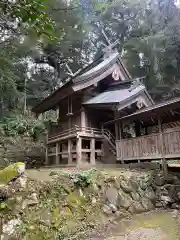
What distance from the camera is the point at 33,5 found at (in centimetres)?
257

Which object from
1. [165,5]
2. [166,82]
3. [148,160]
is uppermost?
[165,5]

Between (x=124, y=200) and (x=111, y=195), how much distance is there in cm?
57

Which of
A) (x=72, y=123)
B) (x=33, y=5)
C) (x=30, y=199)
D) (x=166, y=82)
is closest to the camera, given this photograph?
(x=33, y=5)

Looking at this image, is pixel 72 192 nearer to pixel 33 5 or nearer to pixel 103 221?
pixel 103 221

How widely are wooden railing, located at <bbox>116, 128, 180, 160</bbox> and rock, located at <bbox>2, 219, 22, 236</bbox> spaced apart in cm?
697

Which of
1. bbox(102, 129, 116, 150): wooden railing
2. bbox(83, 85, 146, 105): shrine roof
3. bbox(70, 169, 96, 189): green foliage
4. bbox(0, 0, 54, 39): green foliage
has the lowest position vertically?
bbox(70, 169, 96, 189): green foliage

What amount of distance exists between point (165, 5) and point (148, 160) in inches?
727

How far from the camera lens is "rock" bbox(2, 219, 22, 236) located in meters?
5.23

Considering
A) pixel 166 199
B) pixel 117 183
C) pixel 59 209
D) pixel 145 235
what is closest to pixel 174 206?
pixel 166 199

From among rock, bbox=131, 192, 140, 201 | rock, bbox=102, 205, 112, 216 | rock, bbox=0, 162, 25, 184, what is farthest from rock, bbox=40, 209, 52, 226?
rock, bbox=131, 192, 140, 201

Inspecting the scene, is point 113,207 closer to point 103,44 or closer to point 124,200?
point 124,200

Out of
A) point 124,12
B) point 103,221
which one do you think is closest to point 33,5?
point 103,221

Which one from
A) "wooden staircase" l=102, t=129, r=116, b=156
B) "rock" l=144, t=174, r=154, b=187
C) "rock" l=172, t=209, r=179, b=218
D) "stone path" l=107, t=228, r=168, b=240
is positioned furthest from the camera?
"wooden staircase" l=102, t=129, r=116, b=156

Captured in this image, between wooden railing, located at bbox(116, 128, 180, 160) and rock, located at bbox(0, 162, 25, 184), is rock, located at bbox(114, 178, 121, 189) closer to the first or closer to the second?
wooden railing, located at bbox(116, 128, 180, 160)
